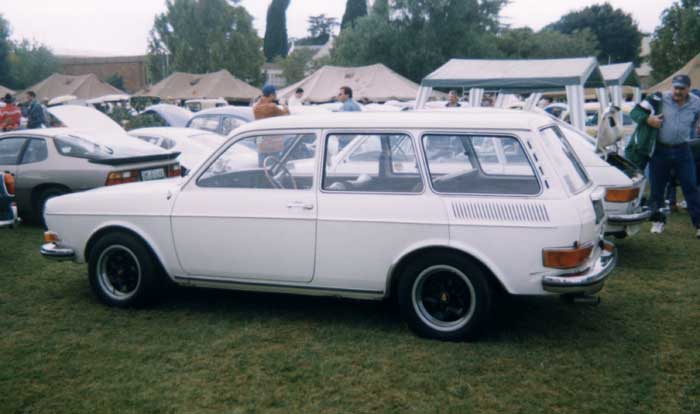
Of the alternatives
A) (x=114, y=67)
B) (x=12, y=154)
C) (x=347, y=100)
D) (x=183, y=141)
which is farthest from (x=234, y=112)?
(x=114, y=67)

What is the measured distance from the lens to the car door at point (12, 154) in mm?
8750

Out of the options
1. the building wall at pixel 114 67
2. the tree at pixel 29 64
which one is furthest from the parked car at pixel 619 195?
the building wall at pixel 114 67

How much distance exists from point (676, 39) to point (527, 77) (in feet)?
95.8

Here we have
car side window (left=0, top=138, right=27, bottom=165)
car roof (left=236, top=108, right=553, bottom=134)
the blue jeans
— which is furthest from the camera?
car side window (left=0, top=138, right=27, bottom=165)

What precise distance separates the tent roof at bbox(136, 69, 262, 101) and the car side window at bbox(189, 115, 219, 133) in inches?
985

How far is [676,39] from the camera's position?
37969mm

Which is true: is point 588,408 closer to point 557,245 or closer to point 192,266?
point 557,245

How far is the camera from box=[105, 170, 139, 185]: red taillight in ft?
26.5

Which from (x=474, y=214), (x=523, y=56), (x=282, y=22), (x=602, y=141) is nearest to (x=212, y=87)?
(x=523, y=56)

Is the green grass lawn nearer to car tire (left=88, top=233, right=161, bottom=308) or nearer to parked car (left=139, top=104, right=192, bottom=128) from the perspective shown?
car tire (left=88, top=233, right=161, bottom=308)

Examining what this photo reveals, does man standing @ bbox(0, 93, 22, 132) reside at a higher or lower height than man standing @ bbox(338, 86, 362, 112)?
lower

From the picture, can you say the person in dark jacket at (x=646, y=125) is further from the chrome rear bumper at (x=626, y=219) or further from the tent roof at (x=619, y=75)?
the tent roof at (x=619, y=75)

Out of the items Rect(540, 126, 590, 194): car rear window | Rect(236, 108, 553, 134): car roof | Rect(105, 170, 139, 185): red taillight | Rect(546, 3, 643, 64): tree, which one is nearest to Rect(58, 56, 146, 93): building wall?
Rect(546, 3, 643, 64): tree

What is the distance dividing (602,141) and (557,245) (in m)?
4.20
